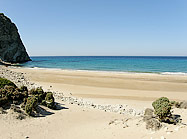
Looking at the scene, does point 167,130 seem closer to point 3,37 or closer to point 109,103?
point 109,103

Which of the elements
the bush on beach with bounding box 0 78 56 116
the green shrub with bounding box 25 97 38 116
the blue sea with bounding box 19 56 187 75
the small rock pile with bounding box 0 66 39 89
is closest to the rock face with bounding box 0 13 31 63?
the blue sea with bounding box 19 56 187 75

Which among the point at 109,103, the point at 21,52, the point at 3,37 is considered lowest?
the point at 109,103

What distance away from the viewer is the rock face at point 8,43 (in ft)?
206

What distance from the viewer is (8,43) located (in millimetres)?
65188

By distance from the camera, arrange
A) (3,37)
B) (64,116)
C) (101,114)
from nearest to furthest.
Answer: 1. (64,116)
2. (101,114)
3. (3,37)

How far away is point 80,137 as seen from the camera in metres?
6.38

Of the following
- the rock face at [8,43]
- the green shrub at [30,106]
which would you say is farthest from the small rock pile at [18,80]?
the rock face at [8,43]

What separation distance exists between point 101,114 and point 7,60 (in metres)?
71.9

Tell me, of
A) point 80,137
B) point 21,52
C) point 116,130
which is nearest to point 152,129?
point 116,130

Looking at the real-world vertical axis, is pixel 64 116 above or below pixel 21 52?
below

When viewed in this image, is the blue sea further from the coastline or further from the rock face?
the coastline

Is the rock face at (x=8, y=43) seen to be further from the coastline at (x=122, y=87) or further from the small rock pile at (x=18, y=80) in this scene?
the coastline at (x=122, y=87)

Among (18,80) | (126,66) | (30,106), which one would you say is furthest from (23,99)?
(126,66)

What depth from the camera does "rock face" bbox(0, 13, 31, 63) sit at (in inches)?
2476
